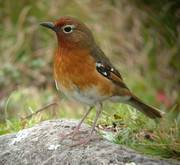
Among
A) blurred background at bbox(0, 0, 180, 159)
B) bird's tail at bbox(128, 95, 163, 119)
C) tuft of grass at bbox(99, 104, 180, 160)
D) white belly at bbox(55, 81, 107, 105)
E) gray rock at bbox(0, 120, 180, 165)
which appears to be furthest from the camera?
blurred background at bbox(0, 0, 180, 159)

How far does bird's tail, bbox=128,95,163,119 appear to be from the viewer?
602cm

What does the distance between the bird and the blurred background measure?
3246mm

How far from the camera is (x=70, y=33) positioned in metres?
5.78

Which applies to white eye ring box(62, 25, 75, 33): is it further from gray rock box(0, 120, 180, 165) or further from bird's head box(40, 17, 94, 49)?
gray rock box(0, 120, 180, 165)

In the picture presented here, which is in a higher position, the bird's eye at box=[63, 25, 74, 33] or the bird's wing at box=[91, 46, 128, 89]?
the bird's eye at box=[63, 25, 74, 33]

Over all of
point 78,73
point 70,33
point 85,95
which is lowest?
point 85,95

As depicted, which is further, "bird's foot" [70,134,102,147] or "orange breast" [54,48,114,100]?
"orange breast" [54,48,114,100]

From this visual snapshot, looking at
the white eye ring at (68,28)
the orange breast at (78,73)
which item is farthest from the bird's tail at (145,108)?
the white eye ring at (68,28)

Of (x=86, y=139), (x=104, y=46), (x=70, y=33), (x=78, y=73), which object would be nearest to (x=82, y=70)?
(x=78, y=73)

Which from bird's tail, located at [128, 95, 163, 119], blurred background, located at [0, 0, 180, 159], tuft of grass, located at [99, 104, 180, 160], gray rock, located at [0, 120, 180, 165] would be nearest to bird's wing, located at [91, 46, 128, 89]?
bird's tail, located at [128, 95, 163, 119]

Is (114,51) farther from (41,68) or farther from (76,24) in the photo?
(76,24)

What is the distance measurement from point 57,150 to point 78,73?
653 mm

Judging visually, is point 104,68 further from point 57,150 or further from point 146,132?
point 57,150

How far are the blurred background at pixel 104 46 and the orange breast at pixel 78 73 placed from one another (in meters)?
3.37
